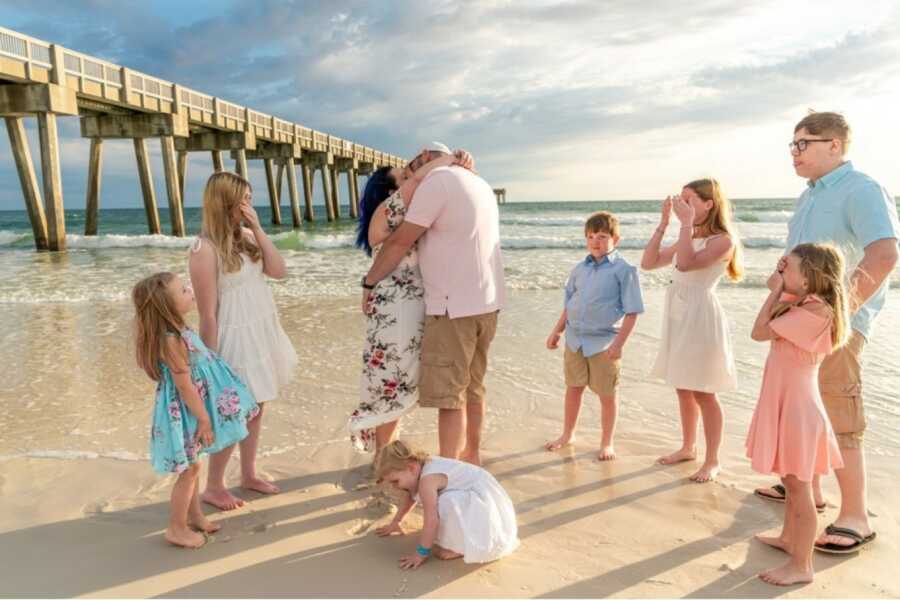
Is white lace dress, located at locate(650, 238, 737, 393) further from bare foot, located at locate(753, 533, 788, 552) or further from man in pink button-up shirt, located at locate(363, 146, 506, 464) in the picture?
man in pink button-up shirt, located at locate(363, 146, 506, 464)

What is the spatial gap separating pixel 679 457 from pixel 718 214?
1.37 meters

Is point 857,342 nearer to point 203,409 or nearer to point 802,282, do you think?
point 802,282

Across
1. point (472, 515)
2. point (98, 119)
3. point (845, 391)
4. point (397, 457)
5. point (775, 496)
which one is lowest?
point (775, 496)

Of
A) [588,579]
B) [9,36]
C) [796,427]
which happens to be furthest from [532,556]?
[9,36]

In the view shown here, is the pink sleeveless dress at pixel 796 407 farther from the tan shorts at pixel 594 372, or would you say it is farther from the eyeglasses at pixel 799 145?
the tan shorts at pixel 594 372

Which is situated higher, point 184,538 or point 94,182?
point 94,182

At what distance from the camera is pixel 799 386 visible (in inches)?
96.0

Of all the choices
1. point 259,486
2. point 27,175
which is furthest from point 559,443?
point 27,175

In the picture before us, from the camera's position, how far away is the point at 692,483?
3.29 meters

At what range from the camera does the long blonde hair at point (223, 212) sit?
2.91 m

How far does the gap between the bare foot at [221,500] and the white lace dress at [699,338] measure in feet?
7.66

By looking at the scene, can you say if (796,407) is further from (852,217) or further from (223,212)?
(223,212)

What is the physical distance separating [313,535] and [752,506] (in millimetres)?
2070

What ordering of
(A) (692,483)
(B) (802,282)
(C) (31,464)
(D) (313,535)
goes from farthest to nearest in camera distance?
1. (C) (31,464)
2. (A) (692,483)
3. (D) (313,535)
4. (B) (802,282)
